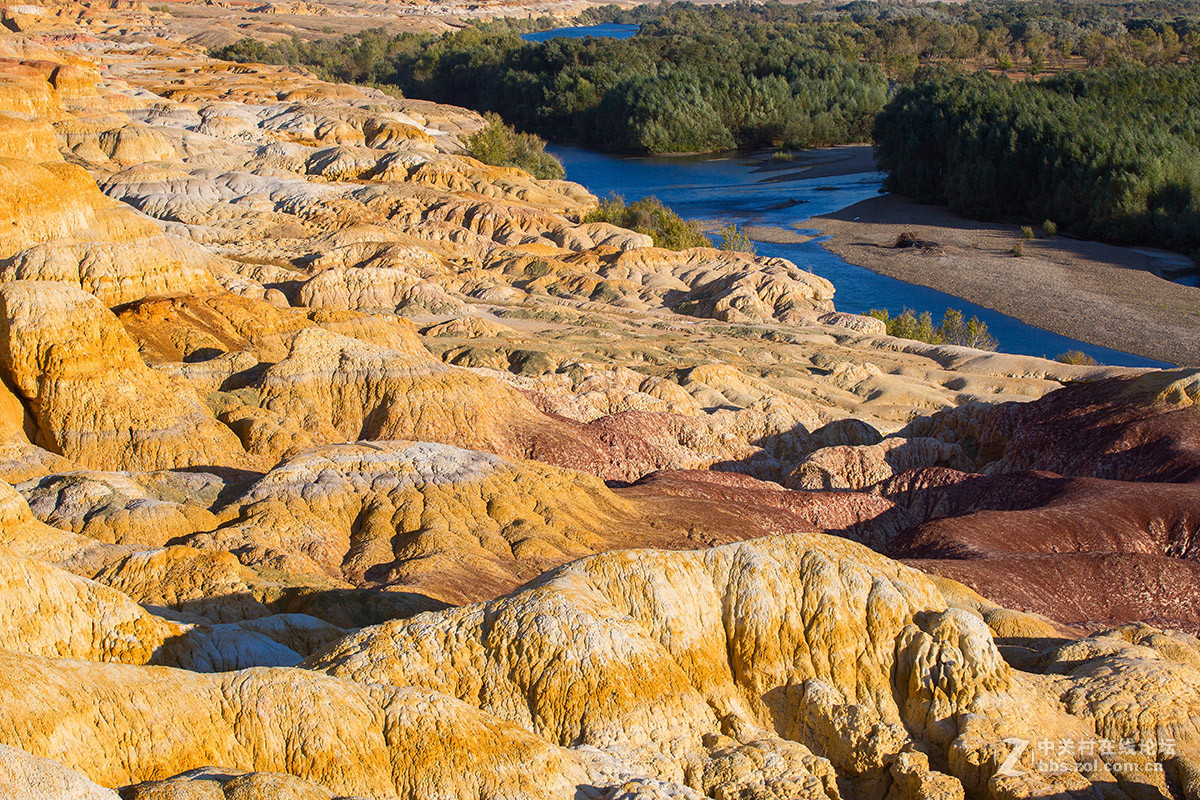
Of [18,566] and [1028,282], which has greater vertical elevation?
[18,566]

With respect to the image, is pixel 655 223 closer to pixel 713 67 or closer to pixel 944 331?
pixel 944 331

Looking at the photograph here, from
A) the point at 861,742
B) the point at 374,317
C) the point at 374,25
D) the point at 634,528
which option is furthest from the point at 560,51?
the point at 861,742

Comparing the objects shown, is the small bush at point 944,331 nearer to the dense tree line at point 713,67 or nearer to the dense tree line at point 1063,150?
the dense tree line at point 1063,150

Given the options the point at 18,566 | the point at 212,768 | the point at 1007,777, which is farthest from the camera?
the point at 18,566

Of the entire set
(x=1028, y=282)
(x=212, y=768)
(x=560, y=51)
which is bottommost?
(x=1028, y=282)

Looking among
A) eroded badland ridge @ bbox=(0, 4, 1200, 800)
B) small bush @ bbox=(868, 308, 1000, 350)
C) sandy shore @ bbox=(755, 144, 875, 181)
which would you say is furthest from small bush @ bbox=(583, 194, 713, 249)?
sandy shore @ bbox=(755, 144, 875, 181)

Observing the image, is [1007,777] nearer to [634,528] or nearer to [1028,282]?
[634,528]

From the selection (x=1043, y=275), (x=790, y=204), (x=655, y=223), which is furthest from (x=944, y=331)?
(x=790, y=204)
